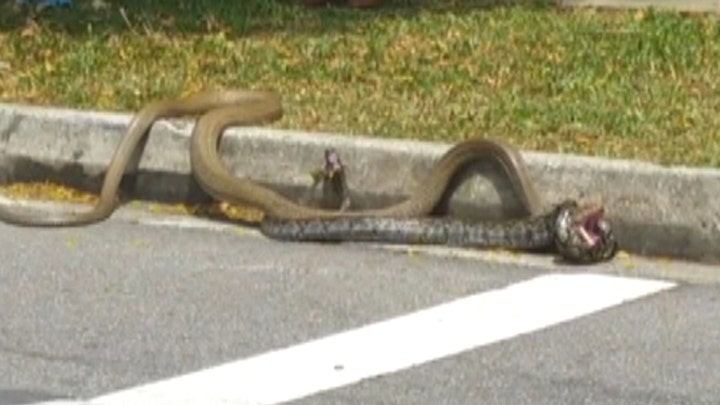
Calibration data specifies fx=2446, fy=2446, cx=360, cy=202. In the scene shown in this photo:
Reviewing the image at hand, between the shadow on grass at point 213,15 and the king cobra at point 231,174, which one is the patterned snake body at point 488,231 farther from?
the shadow on grass at point 213,15

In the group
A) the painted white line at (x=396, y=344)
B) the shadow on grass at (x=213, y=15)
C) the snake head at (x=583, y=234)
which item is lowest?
the shadow on grass at (x=213, y=15)

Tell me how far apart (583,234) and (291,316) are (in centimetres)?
120

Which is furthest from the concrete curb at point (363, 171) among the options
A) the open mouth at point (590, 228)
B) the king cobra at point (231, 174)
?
the open mouth at point (590, 228)

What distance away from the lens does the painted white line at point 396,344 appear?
7129 millimetres

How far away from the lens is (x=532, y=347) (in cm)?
761

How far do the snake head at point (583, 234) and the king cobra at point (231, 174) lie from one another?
0.77ft

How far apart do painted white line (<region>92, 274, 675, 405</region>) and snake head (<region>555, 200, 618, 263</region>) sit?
0.13 metres

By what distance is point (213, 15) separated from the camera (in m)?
13.5

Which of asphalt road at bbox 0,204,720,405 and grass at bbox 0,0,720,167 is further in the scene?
grass at bbox 0,0,720,167

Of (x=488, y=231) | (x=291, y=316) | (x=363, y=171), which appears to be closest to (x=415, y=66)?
(x=363, y=171)

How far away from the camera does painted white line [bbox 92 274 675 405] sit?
23.4 ft

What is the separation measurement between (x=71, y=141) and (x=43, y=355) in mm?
2818

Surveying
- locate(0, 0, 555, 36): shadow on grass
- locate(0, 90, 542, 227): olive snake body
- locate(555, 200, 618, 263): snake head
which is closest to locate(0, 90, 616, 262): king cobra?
locate(0, 90, 542, 227): olive snake body

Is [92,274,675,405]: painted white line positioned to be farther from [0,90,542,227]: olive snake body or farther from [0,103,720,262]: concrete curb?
[0,90,542,227]: olive snake body
